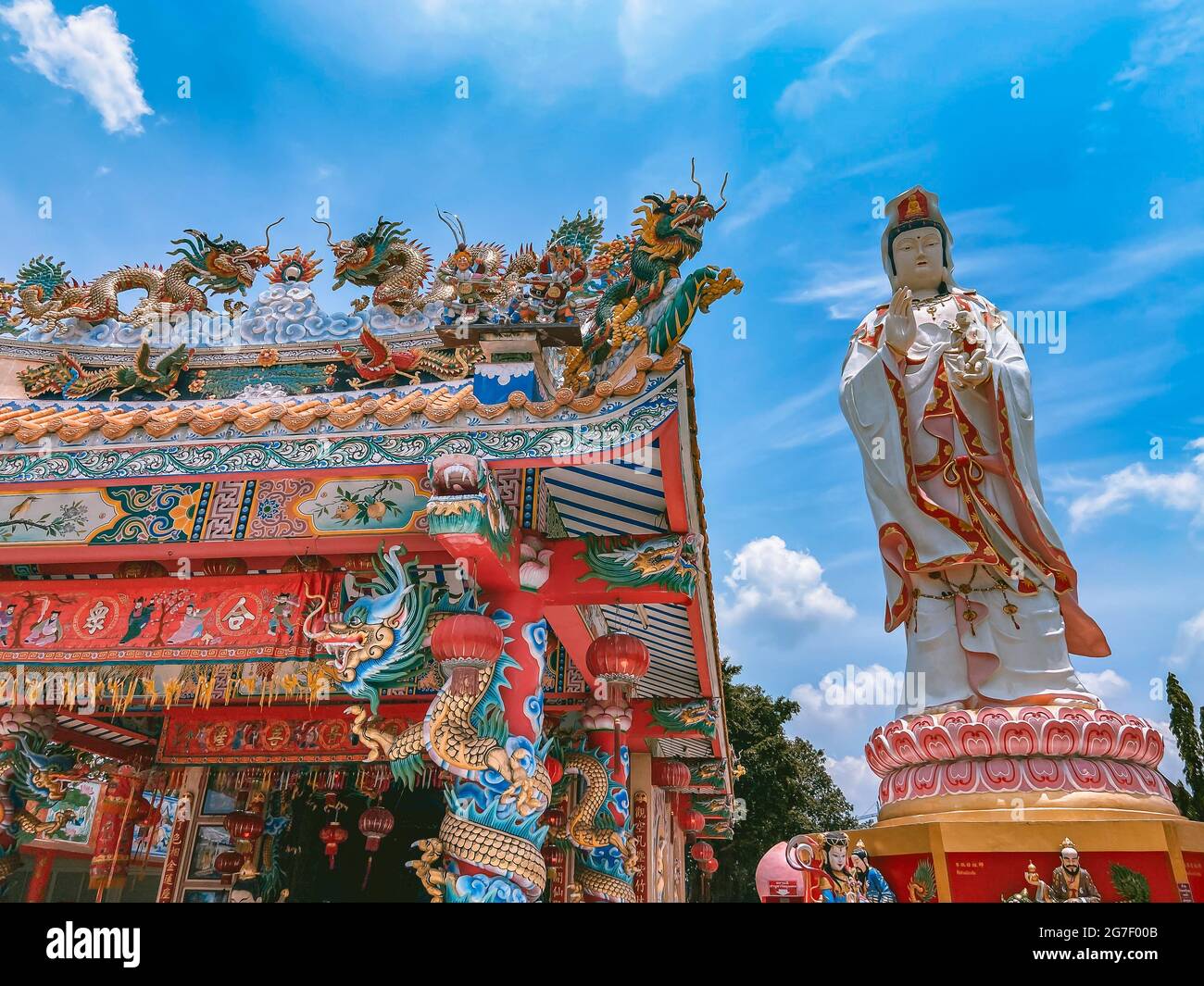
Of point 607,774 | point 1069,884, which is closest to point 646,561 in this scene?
point 607,774

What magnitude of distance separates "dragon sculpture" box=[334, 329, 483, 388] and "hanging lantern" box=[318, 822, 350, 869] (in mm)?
5888

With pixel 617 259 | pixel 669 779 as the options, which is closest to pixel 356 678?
pixel 617 259

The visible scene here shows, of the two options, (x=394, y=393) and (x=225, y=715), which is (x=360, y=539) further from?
(x=225, y=715)

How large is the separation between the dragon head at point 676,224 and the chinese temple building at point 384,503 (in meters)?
0.02

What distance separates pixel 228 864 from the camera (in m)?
9.22

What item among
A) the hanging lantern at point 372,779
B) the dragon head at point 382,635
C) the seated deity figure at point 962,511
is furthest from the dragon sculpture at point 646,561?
the hanging lantern at point 372,779

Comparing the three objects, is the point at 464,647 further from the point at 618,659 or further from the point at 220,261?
the point at 220,261

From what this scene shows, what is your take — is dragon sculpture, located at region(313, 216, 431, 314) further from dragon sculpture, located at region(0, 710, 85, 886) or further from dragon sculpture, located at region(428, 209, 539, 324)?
dragon sculpture, located at region(0, 710, 85, 886)

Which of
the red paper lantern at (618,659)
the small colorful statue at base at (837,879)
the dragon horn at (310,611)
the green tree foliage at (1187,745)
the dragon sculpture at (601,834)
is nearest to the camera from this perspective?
the small colorful statue at base at (837,879)

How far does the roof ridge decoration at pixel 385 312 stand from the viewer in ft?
17.6

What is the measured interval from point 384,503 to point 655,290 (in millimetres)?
2427

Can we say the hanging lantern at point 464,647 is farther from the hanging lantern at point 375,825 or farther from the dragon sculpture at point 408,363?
the hanging lantern at point 375,825

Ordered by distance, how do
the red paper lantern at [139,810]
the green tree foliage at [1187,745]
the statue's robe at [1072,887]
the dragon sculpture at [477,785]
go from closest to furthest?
the statue's robe at [1072,887] → the dragon sculpture at [477,785] → the red paper lantern at [139,810] → the green tree foliage at [1187,745]

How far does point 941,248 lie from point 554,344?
9.16ft
